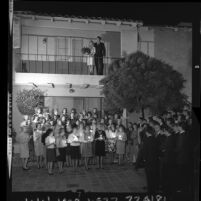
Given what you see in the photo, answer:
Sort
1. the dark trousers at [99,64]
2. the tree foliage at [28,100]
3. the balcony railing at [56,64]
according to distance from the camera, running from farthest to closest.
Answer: the dark trousers at [99,64] < the balcony railing at [56,64] < the tree foliage at [28,100]

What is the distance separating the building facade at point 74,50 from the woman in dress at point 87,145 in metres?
0.38

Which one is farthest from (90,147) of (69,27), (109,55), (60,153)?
(69,27)

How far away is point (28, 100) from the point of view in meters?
4.10

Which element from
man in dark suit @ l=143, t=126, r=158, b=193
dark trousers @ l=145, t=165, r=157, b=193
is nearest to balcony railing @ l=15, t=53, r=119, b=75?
man in dark suit @ l=143, t=126, r=158, b=193

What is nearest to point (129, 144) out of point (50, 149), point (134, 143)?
point (134, 143)

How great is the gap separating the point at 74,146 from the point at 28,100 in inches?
36.0

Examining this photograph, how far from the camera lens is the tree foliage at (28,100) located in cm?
404

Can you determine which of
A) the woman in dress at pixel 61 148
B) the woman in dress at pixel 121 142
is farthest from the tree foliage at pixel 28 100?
the woman in dress at pixel 121 142

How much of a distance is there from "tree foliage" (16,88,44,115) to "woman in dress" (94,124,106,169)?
93cm

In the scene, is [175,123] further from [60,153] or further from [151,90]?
[60,153]

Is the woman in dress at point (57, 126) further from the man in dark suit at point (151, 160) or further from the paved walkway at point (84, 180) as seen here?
the man in dark suit at point (151, 160)

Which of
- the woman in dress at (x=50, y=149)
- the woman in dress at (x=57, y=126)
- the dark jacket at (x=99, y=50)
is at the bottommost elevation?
the woman in dress at (x=50, y=149)

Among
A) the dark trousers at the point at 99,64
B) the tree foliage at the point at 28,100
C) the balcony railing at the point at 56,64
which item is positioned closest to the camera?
the tree foliage at the point at 28,100

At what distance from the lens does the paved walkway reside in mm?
4105
